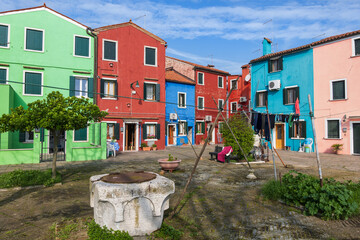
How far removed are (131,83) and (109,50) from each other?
3107mm

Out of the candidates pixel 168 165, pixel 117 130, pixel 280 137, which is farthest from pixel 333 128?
pixel 117 130

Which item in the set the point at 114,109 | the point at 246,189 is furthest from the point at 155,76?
the point at 246,189

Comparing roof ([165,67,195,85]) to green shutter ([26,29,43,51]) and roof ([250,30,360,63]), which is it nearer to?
roof ([250,30,360,63])

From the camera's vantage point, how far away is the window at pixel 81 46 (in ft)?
59.9

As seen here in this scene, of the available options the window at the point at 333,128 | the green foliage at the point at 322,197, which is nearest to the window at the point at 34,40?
the green foliage at the point at 322,197

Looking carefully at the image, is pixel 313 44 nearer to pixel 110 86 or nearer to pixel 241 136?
pixel 241 136

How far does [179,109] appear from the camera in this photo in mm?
25672

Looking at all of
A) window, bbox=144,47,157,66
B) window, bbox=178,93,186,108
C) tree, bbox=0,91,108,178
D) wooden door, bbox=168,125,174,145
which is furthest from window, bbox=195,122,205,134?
tree, bbox=0,91,108,178

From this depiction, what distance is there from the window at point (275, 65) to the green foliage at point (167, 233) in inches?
838

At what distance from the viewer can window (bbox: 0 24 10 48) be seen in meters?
16.2

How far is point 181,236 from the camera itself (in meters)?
4.42

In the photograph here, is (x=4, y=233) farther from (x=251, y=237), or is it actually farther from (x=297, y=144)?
(x=297, y=144)

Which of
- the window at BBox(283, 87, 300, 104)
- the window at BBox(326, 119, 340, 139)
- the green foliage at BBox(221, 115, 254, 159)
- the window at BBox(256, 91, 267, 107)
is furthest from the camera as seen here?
the window at BBox(256, 91, 267, 107)

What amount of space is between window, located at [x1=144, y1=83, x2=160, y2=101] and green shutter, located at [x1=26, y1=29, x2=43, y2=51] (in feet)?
27.2
